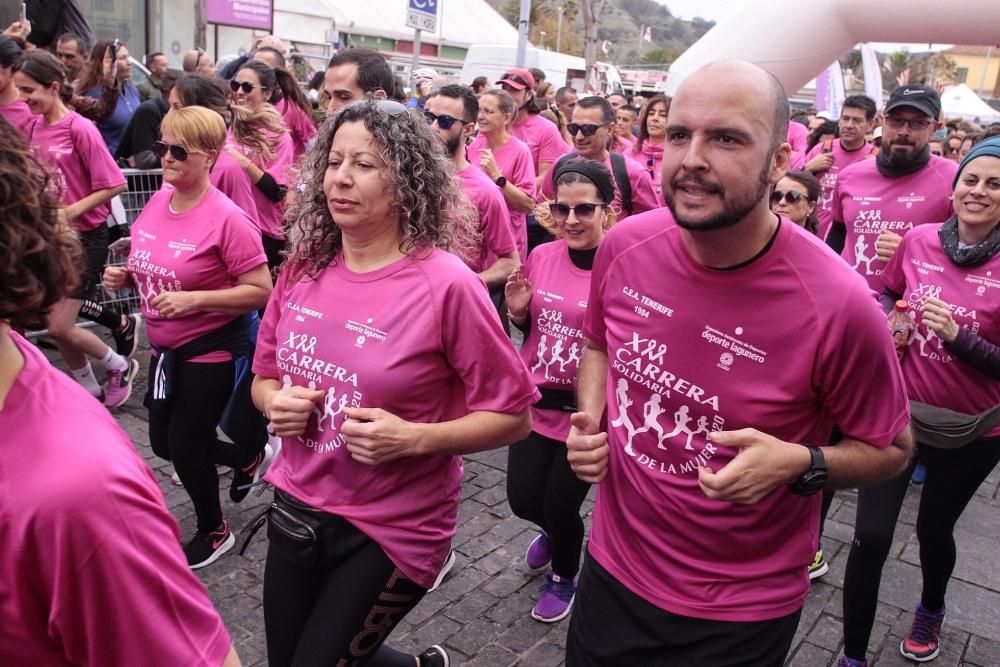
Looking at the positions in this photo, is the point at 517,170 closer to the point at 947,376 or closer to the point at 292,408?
the point at 947,376

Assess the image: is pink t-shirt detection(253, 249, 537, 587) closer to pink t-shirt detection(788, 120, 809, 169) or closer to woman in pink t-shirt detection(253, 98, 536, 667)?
woman in pink t-shirt detection(253, 98, 536, 667)

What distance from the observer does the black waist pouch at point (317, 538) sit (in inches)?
97.5

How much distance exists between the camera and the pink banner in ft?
61.9

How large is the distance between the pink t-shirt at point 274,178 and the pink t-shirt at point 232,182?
39 centimetres

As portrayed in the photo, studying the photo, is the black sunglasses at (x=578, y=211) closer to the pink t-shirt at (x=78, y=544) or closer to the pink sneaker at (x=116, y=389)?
the pink t-shirt at (x=78, y=544)

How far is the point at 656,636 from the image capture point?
2.30 m

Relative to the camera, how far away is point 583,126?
6062mm

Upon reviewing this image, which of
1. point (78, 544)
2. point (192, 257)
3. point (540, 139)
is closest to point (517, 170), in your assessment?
point (540, 139)

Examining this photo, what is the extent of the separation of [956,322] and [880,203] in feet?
5.09

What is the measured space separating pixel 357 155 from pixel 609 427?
1.11 meters

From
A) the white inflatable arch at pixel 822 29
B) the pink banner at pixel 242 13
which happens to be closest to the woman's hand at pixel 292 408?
the white inflatable arch at pixel 822 29

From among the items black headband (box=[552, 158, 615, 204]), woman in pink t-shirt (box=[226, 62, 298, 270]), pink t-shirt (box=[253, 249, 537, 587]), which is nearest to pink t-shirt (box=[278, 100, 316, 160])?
woman in pink t-shirt (box=[226, 62, 298, 270])

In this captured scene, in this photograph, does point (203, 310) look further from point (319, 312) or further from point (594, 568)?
point (594, 568)

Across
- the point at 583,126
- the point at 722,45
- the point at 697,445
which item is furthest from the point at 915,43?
the point at 697,445
